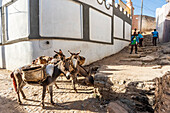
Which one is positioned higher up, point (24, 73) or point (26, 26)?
point (26, 26)

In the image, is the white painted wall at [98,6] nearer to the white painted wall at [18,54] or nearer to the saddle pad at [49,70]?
the white painted wall at [18,54]

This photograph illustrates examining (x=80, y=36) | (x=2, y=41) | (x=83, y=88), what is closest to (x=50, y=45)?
(x=80, y=36)

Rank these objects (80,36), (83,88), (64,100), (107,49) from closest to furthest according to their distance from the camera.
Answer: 1. (64,100)
2. (83,88)
3. (80,36)
4. (107,49)

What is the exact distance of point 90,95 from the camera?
13.3 feet

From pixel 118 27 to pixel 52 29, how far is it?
23.7 ft

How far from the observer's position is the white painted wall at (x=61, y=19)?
18.9ft

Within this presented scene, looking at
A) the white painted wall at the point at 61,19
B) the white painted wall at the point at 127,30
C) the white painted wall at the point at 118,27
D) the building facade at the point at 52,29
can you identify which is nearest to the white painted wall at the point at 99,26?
the building facade at the point at 52,29

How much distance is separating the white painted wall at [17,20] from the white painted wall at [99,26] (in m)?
4.26

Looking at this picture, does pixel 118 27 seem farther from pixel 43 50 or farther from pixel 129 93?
pixel 129 93

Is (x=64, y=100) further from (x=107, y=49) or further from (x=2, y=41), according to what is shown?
(x=2, y=41)

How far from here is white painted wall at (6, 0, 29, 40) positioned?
19.3 ft

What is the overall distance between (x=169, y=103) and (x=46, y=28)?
705 cm

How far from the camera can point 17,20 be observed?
645cm

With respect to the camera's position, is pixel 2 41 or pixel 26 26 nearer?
pixel 26 26
